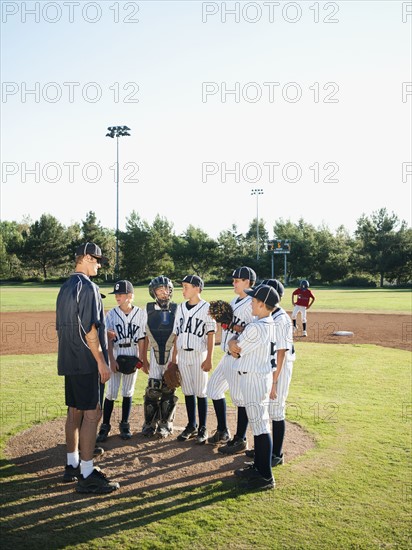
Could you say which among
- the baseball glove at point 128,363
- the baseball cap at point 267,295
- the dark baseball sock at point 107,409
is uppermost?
the baseball cap at point 267,295

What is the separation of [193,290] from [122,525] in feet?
9.15

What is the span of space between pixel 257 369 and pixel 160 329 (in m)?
1.79

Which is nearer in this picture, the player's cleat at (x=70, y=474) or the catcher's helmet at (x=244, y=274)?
the player's cleat at (x=70, y=474)

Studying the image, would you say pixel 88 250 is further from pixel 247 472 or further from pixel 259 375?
pixel 247 472

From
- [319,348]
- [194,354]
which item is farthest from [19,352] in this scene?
[194,354]

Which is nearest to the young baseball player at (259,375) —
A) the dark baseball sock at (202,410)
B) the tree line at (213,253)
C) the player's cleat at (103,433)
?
the dark baseball sock at (202,410)

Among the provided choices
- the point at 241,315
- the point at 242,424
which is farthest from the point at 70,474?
the point at 241,315

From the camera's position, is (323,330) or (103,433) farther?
(323,330)

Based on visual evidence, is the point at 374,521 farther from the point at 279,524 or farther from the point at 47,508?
the point at 47,508

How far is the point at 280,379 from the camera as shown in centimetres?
584

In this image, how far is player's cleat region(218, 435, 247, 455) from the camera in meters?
5.99

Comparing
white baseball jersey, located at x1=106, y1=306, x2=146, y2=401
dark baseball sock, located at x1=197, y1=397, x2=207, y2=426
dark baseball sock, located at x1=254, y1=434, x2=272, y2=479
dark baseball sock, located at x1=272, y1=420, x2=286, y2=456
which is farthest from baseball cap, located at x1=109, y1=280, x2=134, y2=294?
dark baseball sock, located at x1=254, y1=434, x2=272, y2=479

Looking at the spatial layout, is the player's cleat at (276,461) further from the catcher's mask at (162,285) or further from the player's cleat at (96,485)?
the catcher's mask at (162,285)

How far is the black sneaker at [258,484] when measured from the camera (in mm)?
4980
